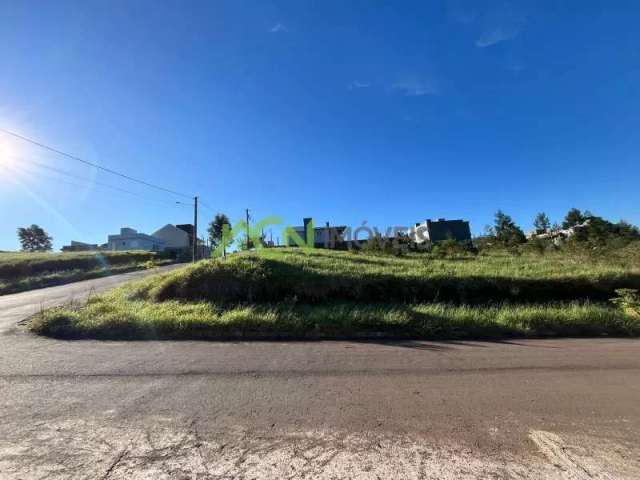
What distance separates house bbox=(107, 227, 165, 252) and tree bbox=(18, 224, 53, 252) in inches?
541

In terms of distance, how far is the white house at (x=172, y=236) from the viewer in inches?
2023

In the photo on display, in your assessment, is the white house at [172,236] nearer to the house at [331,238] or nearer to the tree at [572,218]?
the house at [331,238]

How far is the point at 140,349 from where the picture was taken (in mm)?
4852

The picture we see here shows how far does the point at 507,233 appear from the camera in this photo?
2414 cm

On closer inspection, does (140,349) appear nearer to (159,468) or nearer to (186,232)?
(159,468)

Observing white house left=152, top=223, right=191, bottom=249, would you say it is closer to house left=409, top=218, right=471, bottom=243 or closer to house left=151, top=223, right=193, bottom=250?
house left=151, top=223, right=193, bottom=250

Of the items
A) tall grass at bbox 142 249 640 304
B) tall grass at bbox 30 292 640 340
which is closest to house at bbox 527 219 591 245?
tall grass at bbox 142 249 640 304

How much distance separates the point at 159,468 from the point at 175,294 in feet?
23.2

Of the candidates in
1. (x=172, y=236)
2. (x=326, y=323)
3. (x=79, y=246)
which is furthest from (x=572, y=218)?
(x=79, y=246)

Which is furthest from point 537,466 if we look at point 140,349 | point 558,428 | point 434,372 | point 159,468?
point 140,349

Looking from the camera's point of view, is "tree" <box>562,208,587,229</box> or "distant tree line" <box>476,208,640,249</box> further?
"tree" <box>562,208,587,229</box>

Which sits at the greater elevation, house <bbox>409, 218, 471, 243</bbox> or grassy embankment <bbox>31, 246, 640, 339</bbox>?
house <bbox>409, 218, 471, 243</bbox>

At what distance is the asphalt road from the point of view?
6.77ft

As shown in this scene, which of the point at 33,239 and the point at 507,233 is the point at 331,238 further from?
the point at 33,239
